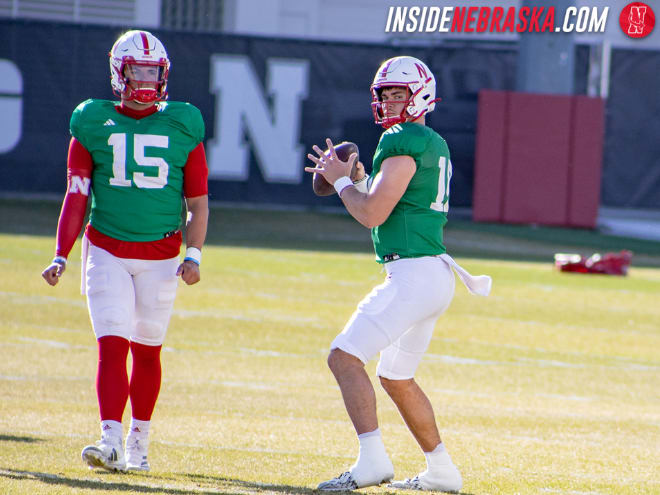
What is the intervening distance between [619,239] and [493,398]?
14914 millimetres

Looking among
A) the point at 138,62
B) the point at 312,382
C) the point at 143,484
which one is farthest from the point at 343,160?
the point at 312,382

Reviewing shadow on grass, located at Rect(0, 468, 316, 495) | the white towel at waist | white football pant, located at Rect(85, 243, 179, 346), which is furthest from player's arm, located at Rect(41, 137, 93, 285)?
the white towel at waist

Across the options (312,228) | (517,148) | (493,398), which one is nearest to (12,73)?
(312,228)

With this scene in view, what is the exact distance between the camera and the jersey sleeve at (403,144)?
472 centimetres

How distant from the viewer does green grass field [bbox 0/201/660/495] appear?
5.38m

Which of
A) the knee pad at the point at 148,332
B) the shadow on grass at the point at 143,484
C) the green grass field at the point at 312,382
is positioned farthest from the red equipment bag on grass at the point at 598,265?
the shadow on grass at the point at 143,484

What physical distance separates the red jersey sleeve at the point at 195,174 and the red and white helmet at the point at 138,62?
1.00 feet

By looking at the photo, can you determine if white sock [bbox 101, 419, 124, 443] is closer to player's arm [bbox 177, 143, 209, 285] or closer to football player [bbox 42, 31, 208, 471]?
football player [bbox 42, 31, 208, 471]

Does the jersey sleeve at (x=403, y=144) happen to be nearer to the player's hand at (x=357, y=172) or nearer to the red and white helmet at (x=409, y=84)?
the red and white helmet at (x=409, y=84)

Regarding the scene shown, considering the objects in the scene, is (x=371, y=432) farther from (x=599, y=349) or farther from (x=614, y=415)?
(x=599, y=349)

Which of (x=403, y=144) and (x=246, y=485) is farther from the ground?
(x=403, y=144)

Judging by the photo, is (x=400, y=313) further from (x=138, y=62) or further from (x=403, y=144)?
(x=138, y=62)

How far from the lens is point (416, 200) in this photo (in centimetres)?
483

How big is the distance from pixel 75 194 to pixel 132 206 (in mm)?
262
